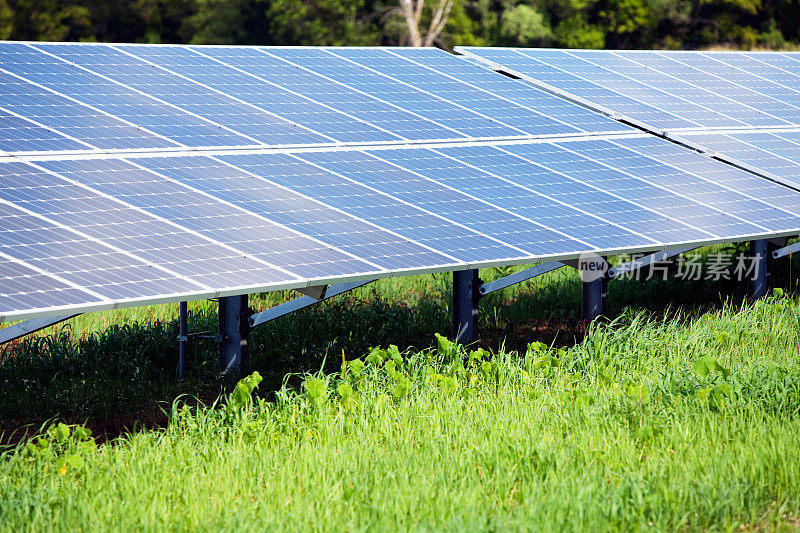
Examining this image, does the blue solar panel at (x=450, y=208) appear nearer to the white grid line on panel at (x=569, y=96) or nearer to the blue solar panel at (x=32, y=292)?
the blue solar panel at (x=32, y=292)

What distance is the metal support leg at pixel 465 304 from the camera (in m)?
10.9

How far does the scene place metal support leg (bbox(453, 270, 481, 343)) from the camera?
10852 millimetres

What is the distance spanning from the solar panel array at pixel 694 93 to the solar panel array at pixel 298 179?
0.73 m

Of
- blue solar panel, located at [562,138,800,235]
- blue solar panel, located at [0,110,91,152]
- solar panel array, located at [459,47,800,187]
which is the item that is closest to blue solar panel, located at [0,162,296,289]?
blue solar panel, located at [0,110,91,152]

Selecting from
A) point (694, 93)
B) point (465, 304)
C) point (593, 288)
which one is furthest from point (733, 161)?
point (465, 304)

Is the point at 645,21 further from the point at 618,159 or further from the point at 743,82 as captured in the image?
the point at 618,159

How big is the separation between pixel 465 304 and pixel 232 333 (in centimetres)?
263

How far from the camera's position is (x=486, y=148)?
11812 millimetres

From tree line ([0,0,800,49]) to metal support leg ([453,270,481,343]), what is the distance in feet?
123

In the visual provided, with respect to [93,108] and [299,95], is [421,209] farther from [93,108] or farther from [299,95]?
[93,108]

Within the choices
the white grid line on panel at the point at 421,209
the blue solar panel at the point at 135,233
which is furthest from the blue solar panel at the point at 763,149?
the blue solar panel at the point at 135,233

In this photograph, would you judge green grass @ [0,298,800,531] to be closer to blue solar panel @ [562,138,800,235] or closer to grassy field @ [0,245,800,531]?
grassy field @ [0,245,800,531]

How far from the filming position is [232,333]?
10.2m

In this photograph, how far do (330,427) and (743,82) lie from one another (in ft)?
39.0
